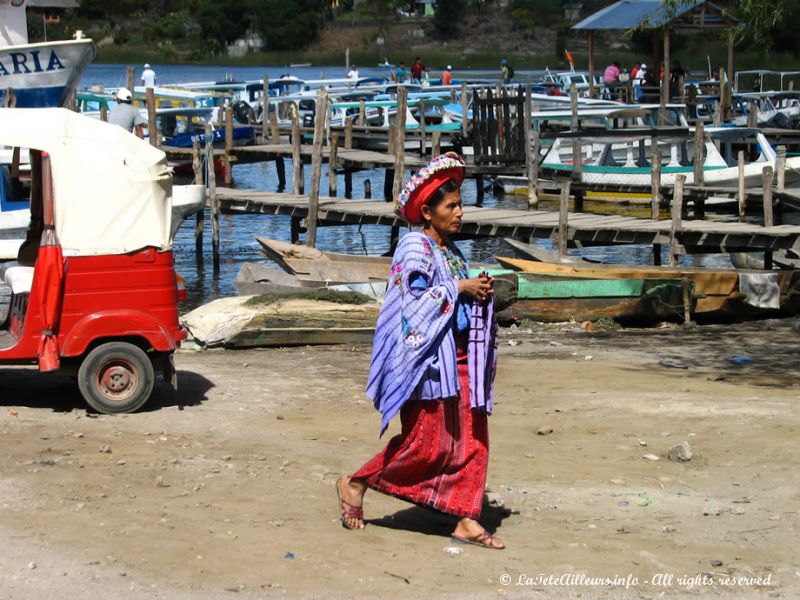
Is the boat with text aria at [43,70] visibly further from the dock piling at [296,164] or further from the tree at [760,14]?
the tree at [760,14]

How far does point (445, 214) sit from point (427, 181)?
0.55ft

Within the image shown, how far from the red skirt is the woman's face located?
1.79 ft

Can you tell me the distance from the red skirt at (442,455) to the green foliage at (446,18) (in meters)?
97.7

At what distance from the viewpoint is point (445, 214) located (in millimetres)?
5438

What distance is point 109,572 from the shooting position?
16.6 ft

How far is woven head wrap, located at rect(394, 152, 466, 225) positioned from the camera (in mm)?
5438

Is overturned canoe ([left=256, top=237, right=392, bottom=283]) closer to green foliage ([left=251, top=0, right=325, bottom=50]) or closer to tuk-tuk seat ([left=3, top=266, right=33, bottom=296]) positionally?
tuk-tuk seat ([left=3, top=266, right=33, bottom=296])

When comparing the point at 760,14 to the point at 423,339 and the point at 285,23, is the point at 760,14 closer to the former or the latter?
the point at 423,339

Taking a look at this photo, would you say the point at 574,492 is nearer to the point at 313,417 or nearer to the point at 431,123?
the point at 313,417

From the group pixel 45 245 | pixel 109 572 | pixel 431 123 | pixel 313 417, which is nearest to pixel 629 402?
pixel 313 417

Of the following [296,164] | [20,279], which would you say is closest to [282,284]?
[20,279]

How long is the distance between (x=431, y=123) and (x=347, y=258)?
2146 cm

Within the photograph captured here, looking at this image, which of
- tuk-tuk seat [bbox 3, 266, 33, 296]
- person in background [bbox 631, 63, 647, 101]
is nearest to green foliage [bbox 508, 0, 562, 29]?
person in background [bbox 631, 63, 647, 101]

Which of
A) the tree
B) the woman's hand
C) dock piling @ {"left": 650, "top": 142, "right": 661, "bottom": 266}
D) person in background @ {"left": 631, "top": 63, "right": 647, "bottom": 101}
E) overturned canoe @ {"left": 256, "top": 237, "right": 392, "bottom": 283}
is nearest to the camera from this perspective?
the woman's hand
